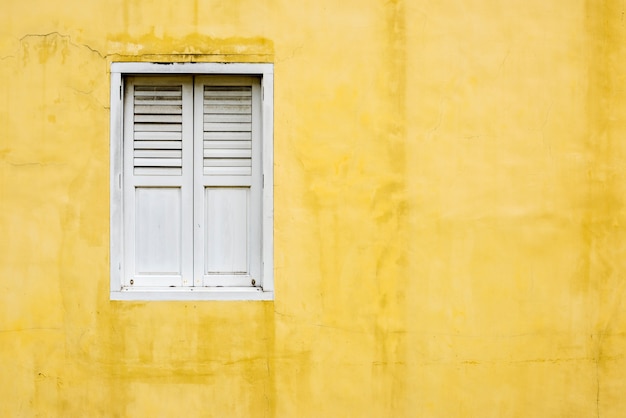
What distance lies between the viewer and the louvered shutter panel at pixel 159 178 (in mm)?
4730

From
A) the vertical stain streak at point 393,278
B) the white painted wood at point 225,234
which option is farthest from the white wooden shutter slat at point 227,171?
the vertical stain streak at point 393,278

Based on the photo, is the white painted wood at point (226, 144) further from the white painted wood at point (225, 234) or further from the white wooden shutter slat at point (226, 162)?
the white painted wood at point (225, 234)

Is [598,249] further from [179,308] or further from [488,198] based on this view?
[179,308]

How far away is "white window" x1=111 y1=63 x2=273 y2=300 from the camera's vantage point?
473 centimetres

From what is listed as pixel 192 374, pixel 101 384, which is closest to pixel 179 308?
pixel 192 374

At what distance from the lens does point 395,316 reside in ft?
15.2

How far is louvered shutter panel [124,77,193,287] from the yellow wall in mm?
198

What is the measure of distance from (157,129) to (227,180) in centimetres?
61

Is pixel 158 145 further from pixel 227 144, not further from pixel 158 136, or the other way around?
pixel 227 144

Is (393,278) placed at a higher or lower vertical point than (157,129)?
lower

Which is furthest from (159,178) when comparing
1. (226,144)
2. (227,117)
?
(227,117)

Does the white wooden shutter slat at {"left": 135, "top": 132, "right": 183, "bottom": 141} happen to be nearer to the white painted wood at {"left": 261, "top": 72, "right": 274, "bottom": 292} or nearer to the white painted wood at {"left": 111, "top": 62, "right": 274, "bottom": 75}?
the white painted wood at {"left": 111, "top": 62, "right": 274, "bottom": 75}

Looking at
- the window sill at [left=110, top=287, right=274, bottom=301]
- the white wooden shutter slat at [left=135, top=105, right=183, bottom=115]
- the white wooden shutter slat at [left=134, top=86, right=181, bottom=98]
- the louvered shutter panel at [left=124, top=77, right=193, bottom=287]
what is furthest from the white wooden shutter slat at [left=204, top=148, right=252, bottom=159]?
the window sill at [left=110, top=287, right=274, bottom=301]

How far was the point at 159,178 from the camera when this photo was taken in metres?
4.74
